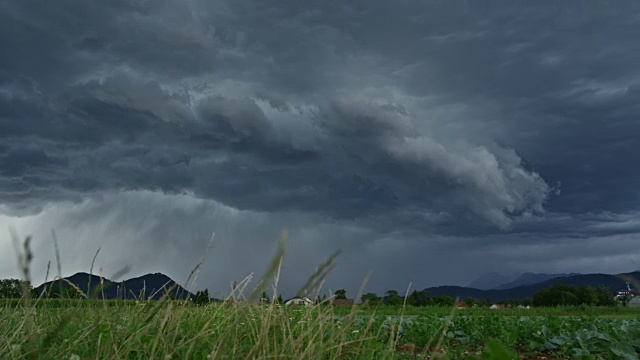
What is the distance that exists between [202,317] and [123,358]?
261 cm

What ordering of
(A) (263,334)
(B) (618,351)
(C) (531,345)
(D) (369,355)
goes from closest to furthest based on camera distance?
1. (A) (263,334)
2. (D) (369,355)
3. (B) (618,351)
4. (C) (531,345)

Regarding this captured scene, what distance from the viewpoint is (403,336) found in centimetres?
903

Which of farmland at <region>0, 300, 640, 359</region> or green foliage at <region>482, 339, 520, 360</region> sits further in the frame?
farmland at <region>0, 300, 640, 359</region>

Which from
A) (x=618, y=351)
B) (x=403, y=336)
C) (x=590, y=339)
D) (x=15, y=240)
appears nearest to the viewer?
(x=15, y=240)

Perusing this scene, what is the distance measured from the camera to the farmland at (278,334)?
4.79 metres

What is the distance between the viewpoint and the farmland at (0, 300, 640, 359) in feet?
15.7

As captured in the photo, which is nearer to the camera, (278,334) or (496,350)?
(496,350)

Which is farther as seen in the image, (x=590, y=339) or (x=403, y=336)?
(x=403, y=336)

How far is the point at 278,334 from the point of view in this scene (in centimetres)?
597

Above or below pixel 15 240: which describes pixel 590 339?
below

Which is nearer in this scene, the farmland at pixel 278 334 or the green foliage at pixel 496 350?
the green foliage at pixel 496 350

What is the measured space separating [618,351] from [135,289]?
569 cm

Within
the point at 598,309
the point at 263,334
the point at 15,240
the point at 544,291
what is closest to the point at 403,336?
the point at 263,334

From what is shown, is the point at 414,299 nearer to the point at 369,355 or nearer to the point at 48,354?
the point at 369,355
